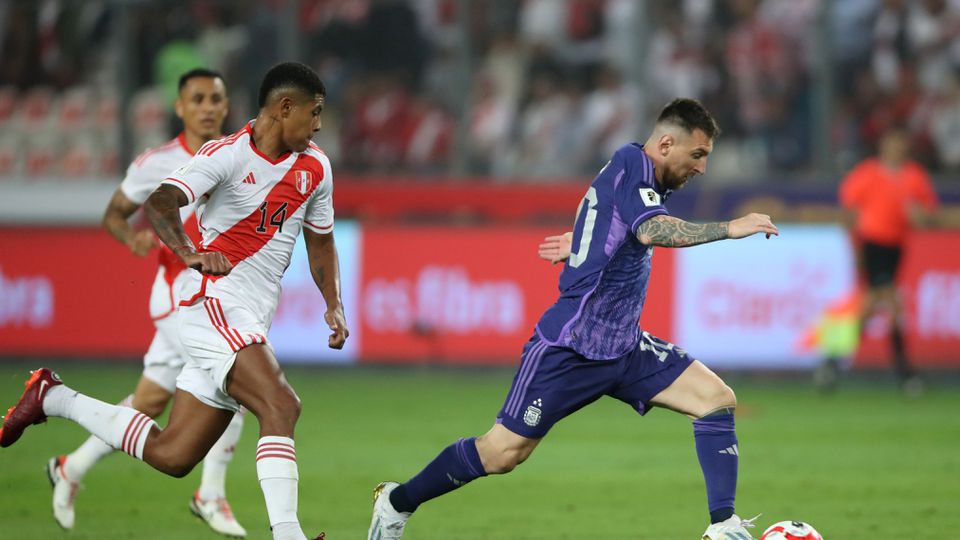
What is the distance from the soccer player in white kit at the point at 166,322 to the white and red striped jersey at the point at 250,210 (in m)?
1.07

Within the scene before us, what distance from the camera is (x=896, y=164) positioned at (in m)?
16.3

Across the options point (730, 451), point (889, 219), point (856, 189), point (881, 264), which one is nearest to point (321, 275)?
point (730, 451)

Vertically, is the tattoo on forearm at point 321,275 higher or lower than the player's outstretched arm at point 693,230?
lower

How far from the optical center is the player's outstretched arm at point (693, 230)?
6.29 meters

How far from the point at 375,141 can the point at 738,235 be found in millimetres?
13255

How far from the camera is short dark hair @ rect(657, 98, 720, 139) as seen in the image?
686cm

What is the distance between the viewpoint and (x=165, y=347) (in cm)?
855

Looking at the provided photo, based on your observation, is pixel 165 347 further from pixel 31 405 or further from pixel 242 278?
pixel 242 278

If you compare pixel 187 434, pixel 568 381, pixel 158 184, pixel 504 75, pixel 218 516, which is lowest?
pixel 218 516

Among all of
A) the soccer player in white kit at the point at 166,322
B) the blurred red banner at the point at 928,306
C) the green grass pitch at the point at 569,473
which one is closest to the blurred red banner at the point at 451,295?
the green grass pitch at the point at 569,473

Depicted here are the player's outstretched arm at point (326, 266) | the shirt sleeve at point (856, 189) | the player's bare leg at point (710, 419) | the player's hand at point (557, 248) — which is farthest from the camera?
the shirt sleeve at point (856, 189)

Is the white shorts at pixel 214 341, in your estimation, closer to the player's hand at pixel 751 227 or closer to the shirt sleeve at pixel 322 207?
the shirt sleeve at pixel 322 207

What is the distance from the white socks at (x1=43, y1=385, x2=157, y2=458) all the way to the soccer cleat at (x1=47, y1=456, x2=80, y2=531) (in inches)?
37.2

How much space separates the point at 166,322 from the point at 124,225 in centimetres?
67
